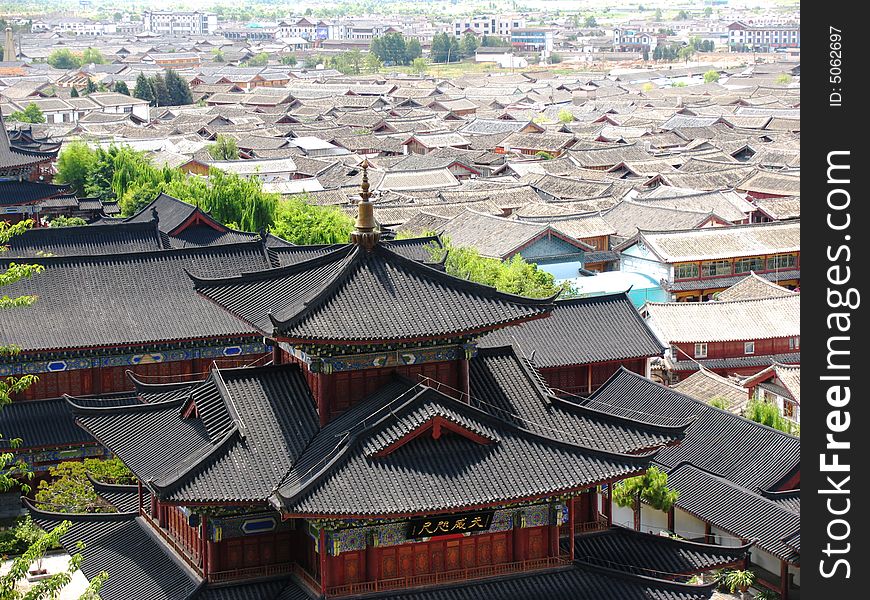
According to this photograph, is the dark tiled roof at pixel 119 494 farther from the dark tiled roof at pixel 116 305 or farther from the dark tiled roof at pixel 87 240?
the dark tiled roof at pixel 87 240

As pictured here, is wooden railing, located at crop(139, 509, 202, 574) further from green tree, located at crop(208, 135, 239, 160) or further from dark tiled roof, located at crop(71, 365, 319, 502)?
green tree, located at crop(208, 135, 239, 160)

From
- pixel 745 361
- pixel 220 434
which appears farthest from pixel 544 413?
pixel 745 361

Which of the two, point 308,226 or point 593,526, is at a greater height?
point 593,526

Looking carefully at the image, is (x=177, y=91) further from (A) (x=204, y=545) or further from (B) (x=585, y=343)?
(A) (x=204, y=545)

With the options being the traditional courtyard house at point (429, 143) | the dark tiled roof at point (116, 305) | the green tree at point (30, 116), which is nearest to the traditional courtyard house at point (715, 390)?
the dark tiled roof at point (116, 305)
